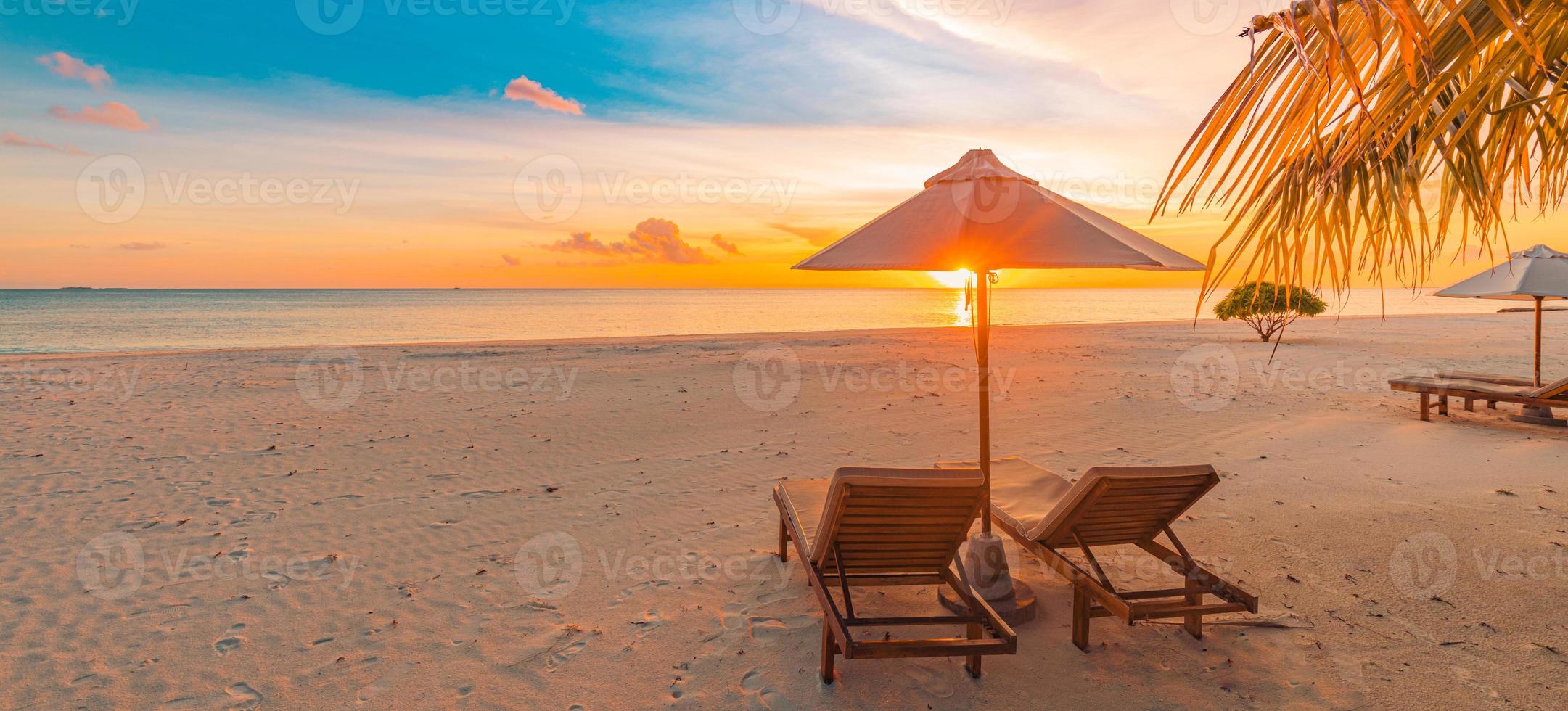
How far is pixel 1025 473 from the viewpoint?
5.01 metres

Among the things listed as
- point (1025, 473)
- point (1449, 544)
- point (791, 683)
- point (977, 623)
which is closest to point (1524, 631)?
point (1449, 544)

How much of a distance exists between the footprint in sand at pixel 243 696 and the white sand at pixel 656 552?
17 millimetres

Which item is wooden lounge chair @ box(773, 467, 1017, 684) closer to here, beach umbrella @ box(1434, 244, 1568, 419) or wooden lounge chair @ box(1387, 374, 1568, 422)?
wooden lounge chair @ box(1387, 374, 1568, 422)

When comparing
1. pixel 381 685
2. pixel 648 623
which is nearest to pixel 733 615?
pixel 648 623

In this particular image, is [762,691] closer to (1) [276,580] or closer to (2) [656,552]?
Result: (2) [656,552]

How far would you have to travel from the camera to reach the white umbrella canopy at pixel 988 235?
→ 3252 millimetres

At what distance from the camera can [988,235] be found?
Answer: 136 inches

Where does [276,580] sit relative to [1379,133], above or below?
below

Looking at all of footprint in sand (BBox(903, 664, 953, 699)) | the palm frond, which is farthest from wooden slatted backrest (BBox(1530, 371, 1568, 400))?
footprint in sand (BBox(903, 664, 953, 699))

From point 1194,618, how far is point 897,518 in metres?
1.72

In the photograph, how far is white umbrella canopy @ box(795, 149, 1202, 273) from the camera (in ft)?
10.7

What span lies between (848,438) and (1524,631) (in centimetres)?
575

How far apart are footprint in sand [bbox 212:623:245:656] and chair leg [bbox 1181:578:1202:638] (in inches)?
190

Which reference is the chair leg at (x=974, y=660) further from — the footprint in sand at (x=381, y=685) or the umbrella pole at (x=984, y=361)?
the footprint in sand at (x=381, y=685)
